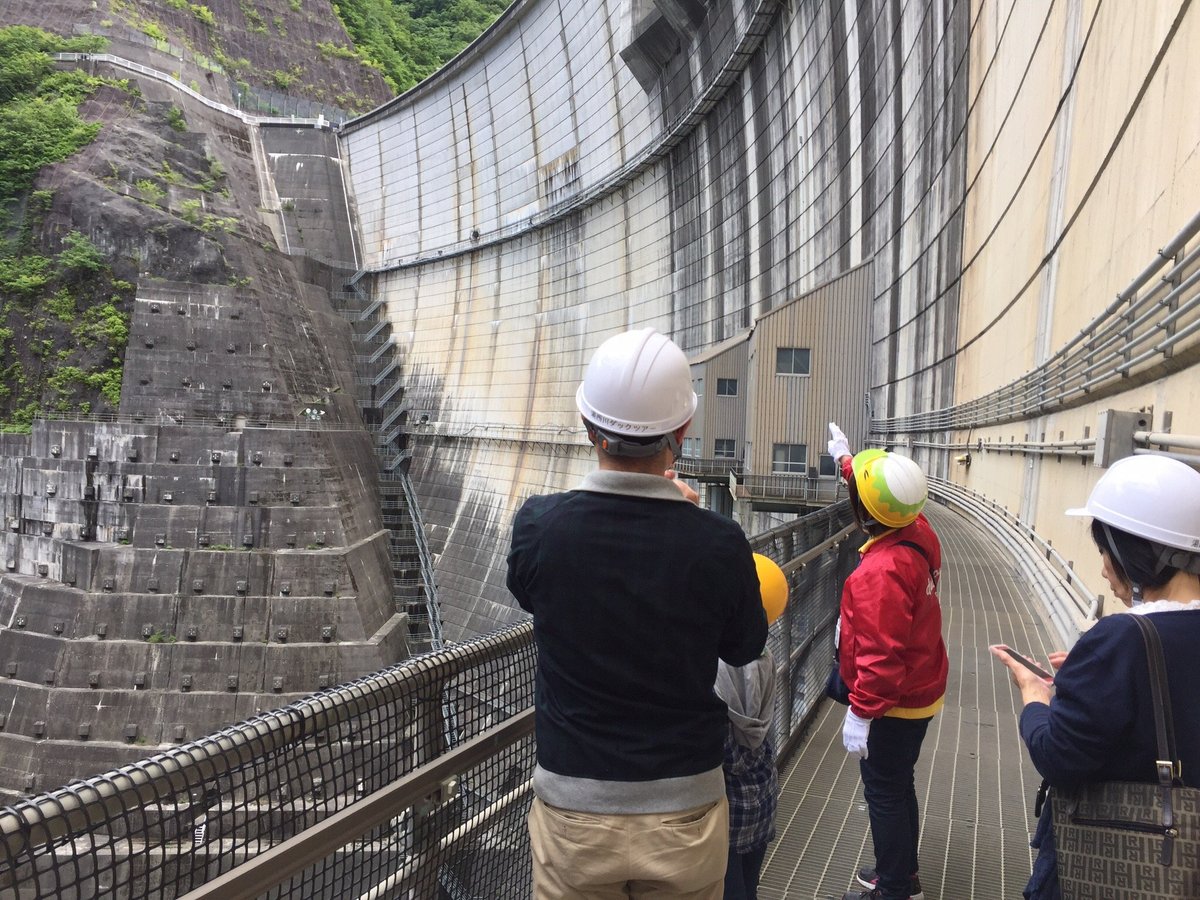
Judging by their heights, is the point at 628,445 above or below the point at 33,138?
below

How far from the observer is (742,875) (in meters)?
1.96

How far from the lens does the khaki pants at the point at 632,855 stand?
1.33 m

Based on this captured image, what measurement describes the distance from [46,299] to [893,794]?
21.0 meters

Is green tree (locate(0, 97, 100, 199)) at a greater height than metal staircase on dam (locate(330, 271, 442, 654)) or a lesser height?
greater

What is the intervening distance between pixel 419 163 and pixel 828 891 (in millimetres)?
30930

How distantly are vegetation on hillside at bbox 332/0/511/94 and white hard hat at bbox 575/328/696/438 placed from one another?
130 ft

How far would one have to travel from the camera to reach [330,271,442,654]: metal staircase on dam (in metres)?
21.5

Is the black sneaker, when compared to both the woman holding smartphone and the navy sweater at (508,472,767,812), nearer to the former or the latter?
the woman holding smartphone

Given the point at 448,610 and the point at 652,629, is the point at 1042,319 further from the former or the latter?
the point at 448,610

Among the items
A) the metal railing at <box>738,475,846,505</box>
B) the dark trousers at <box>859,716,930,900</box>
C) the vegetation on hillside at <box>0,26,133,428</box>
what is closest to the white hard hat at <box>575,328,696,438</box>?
the dark trousers at <box>859,716,930,900</box>

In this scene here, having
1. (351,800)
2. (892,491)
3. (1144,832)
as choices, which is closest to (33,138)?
(351,800)

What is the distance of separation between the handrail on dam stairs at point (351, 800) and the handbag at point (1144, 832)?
4.33 ft

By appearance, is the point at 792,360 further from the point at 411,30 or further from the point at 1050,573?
the point at 411,30

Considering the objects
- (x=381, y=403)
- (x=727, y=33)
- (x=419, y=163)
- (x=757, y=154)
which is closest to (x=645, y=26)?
(x=727, y=33)
